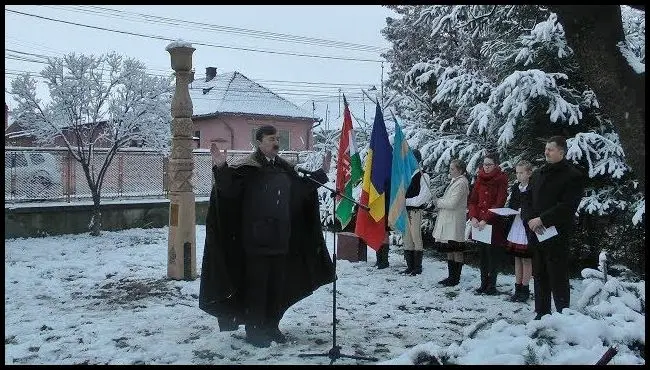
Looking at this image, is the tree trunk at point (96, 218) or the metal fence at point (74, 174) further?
the tree trunk at point (96, 218)

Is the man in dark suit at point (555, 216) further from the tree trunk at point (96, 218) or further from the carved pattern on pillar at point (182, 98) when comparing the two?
the tree trunk at point (96, 218)

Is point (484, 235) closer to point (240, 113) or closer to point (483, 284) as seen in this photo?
point (483, 284)

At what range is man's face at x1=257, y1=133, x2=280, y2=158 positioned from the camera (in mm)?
5086

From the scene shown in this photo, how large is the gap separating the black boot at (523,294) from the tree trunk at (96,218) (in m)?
9.41

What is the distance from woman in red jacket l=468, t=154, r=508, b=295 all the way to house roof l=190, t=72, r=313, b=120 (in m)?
24.2

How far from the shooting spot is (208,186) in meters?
16.2

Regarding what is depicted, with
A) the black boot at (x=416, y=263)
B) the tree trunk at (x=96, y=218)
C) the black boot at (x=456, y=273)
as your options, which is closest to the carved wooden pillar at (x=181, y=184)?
the black boot at (x=416, y=263)

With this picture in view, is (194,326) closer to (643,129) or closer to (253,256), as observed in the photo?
(253,256)

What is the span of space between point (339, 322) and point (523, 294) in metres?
2.48

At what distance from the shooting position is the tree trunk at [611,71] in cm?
360

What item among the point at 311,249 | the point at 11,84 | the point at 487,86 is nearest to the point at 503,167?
the point at 487,86

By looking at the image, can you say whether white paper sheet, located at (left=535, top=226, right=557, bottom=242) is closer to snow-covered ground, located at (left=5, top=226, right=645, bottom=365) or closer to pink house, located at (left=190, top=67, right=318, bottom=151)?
snow-covered ground, located at (left=5, top=226, right=645, bottom=365)

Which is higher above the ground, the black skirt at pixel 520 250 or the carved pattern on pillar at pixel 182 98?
the carved pattern on pillar at pixel 182 98

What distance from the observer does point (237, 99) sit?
105 feet
